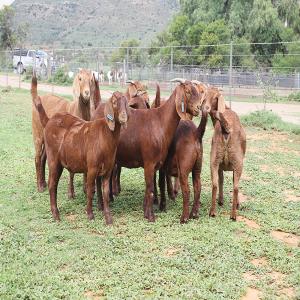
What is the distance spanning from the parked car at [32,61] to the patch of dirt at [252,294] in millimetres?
25304

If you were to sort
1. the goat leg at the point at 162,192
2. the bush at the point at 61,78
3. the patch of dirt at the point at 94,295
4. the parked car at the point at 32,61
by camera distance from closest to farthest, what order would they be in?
the patch of dirt at the point at 94,295
the goat leg at the point at 162,192
the bush at the point at 61,78
the parked car at the point at 32,61

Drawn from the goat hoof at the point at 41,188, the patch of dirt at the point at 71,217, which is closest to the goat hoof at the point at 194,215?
the patch of dirt at the point at 71,217

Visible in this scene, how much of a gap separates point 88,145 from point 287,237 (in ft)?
8.93

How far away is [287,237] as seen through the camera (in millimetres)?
6344

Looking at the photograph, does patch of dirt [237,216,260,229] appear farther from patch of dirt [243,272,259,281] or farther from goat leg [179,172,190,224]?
patch of dirt [243,272,259,281]

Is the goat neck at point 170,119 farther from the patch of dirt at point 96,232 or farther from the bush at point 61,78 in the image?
the bush at point 61,78

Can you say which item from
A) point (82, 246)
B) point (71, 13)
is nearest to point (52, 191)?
point (82, 246)

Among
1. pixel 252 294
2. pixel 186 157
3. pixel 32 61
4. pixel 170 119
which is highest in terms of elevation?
pixel 32 61

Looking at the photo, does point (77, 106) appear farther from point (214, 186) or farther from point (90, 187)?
point (214, 186)

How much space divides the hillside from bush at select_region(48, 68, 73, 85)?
4549cm

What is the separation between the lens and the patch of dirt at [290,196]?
7.94 metres

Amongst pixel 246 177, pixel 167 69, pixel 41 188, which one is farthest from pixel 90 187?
pixel 167 69

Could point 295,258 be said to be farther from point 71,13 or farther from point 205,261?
point 71,13

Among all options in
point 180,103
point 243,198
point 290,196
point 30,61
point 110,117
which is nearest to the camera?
point 110,117
